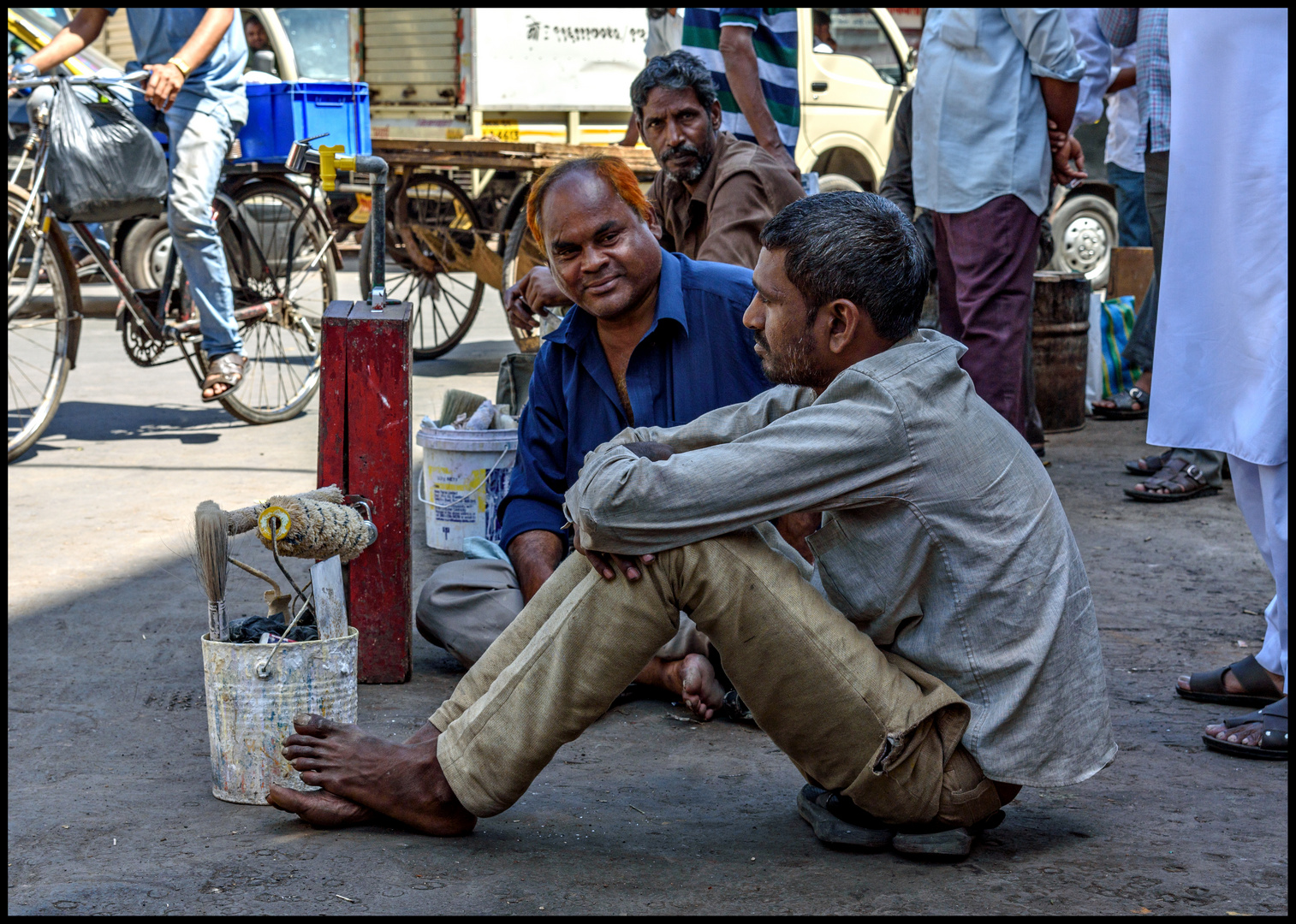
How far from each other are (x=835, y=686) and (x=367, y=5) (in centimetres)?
1140

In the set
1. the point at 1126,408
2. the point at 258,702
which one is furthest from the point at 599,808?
the point at 1126,408

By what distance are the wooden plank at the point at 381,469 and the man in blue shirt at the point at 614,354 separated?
0.28 metres

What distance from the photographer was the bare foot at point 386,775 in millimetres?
2180

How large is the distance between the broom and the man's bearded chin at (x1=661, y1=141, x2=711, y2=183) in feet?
6.81

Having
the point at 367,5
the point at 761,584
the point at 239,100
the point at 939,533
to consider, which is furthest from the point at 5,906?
the point at 367,5

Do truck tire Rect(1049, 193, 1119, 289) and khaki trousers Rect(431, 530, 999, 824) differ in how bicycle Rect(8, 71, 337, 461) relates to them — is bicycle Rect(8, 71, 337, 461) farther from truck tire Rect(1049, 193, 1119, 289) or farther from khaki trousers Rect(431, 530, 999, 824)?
truck tire Rect(1049, 193, 1119, 289)

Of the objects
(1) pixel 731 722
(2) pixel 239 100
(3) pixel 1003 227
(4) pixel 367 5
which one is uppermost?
(4) pixel 367 5

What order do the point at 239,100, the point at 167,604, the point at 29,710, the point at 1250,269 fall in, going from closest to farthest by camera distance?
the point at 1250,269
the point at 29,710
the point at 167,604
the point at 239,100

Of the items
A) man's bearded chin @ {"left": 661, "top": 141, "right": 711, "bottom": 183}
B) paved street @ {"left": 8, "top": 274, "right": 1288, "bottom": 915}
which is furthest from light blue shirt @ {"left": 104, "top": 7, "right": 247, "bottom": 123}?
man's bearded chin @ {"left": 661, "top": 141, "right": 711, "bottom": 183}

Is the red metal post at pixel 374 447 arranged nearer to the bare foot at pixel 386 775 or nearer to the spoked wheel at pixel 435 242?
the bare foot at pixel 386 775

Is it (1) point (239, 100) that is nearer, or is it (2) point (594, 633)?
(2) point (594, 633)

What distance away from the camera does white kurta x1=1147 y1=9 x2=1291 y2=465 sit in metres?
2.67

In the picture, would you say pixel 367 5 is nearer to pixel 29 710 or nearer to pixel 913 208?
pixel 913 208

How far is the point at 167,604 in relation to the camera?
3.71 meters
